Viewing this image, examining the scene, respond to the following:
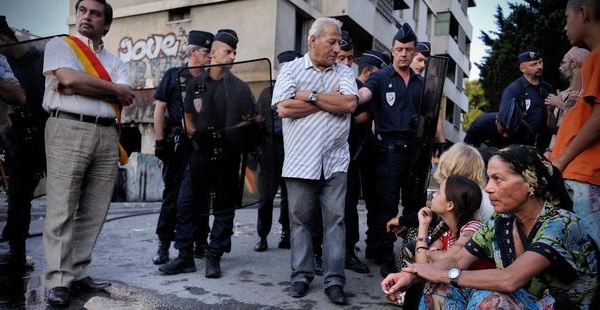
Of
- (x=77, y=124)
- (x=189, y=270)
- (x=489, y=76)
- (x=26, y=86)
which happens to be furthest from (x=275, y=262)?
(x=489, y=76)

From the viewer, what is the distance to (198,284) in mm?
3576

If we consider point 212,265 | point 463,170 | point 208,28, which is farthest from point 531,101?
point 208,28

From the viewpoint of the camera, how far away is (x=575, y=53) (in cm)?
371

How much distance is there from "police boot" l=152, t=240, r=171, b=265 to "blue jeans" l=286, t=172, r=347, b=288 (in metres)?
1.40

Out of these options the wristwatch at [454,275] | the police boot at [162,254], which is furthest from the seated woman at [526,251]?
the police boot at [162,254]

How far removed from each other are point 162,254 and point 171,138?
106 cm

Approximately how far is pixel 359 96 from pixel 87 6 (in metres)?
2.10

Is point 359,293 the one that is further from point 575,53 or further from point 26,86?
point 26,86

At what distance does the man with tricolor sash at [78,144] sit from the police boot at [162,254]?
87 cm

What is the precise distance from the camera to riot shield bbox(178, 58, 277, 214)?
368 cm

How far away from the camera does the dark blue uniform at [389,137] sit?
4.10 m

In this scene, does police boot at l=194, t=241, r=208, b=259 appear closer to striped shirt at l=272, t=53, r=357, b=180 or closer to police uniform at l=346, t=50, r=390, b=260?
police uniform at l=346, t=50, r=390, b=260

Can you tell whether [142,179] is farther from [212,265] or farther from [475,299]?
[475,299]

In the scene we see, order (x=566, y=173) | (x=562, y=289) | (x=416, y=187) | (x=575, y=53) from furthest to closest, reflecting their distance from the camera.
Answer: (x=416, y=187) → (x=575, y=53) → (x=566, y=173) → (x=562, y=289)
